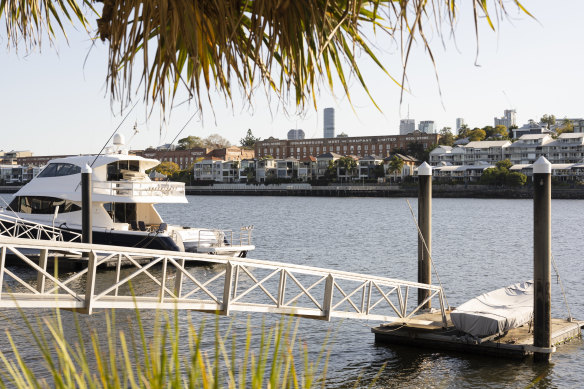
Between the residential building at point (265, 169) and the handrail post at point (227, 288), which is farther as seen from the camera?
the residential building at point (265, 169)

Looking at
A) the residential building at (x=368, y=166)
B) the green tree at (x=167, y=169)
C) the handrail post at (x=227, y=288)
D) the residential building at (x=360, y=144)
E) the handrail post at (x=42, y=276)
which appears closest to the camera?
the handrail post at (x=42, y=276)

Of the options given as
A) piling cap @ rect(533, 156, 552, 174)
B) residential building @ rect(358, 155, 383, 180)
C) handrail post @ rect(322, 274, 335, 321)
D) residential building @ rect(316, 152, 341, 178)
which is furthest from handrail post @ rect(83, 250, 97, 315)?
residential building @ rect(316, 152, 341, 178)

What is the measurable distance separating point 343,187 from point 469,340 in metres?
135

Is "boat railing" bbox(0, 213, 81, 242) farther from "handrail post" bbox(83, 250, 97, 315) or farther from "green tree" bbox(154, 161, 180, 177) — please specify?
"green tree" bbox(154, 161, 180, 177)

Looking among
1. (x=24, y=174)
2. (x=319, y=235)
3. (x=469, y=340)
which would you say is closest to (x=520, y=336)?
(x=469, y=340)

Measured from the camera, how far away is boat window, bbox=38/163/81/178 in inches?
1060

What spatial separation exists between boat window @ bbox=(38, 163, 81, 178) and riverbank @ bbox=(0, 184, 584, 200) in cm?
10715

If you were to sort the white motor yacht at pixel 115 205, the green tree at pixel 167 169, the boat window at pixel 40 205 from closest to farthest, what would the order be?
the white motor yacht at pixel 115 205, the boat window at pixel 40 205, the green tree at pixel 167 169

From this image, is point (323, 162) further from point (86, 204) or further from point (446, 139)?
point (86, 204)

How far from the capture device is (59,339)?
2.54m

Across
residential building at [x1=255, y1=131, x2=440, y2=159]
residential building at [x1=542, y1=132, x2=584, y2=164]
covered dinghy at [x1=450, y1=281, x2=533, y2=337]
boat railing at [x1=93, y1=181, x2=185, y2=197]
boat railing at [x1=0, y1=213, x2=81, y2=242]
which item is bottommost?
covered dinghy at [x1=450, y1=281, x2=533, y2=337]

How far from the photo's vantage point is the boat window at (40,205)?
1051 inches

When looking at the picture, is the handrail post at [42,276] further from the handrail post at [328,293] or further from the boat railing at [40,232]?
the boat railing at [40,232]

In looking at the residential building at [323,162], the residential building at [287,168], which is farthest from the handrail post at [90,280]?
the residential building at [287,168]
